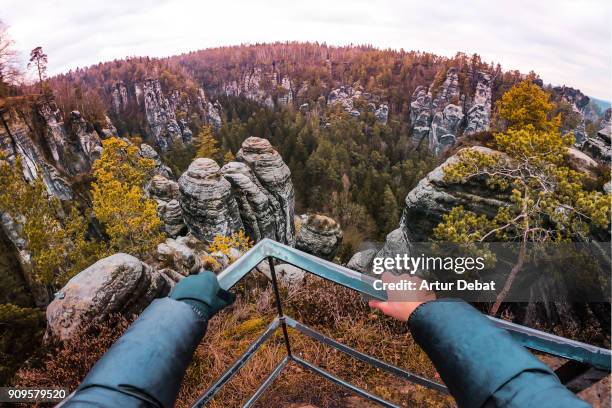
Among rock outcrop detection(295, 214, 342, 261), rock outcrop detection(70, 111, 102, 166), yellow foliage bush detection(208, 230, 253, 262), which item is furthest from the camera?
rock outcrop detection(70, 111, 102, 166)

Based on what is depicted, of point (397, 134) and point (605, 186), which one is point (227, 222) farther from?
point (397, 134)

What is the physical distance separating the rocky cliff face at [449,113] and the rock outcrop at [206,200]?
74.9 metres

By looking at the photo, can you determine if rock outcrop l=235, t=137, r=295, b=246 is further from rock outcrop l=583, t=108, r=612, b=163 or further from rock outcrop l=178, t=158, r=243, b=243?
rock outcrop l=583, t=108, r=612, b=163

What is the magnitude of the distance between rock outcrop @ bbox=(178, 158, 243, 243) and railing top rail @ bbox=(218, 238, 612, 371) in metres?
28.4

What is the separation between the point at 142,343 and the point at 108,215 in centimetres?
2325

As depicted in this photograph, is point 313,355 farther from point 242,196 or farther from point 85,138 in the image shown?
point 85,138

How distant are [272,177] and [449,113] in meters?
75.7

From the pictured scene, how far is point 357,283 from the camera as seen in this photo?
5.20 ft

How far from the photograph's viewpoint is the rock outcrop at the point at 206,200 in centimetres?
2920

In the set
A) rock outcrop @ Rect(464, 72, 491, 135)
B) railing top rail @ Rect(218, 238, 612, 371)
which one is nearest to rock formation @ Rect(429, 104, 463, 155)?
rock outcrop @ Rect(464, 72, 491, 135)

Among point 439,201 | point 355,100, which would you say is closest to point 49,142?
point 439,201

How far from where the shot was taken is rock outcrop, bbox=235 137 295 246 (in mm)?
36812

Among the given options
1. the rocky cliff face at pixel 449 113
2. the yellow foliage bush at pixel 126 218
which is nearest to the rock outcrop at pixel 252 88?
the rocky cliff face at pixel 449 113

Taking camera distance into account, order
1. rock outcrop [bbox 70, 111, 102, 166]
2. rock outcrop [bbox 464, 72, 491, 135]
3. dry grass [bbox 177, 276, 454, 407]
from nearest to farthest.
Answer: dry grass [bbox 177, 276, 454, 407], rock outcrop [bbox 70, 111, 102, 166], rock outcrop [bbox 464, 72, 491, 135]
